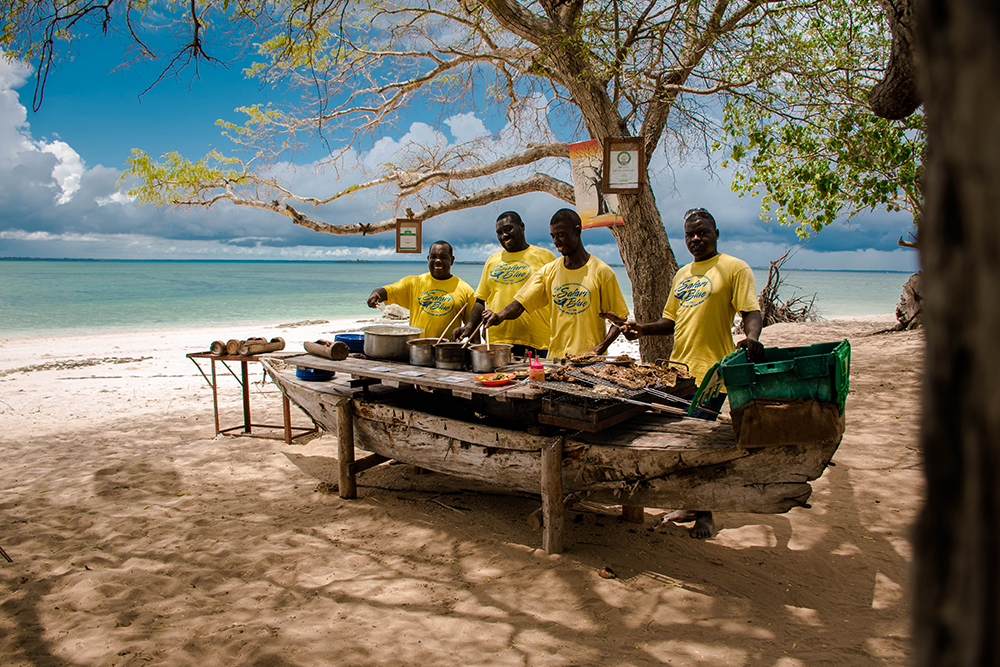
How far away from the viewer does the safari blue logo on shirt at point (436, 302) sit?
18.0 ft

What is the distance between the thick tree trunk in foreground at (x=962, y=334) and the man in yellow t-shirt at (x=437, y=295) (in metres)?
4.81

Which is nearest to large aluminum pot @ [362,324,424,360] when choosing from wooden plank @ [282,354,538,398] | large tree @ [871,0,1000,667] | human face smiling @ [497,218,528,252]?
wooden plank @ [282,354,538,398]

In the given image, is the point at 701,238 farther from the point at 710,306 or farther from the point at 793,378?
the point at 793,378

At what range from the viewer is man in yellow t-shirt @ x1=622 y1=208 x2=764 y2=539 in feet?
12.8

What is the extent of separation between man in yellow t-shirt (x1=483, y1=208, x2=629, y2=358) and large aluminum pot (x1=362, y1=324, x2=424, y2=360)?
0.71m

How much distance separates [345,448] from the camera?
187 inches

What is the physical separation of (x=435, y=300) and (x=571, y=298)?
145cm

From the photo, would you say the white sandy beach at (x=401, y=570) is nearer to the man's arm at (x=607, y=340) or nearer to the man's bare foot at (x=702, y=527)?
the man's bare foot at (x=702, y=527)

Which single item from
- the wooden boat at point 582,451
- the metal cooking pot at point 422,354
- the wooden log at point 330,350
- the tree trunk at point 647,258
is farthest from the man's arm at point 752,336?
the wooden log at point 330,350

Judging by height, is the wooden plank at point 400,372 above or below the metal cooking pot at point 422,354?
below

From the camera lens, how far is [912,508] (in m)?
4.35

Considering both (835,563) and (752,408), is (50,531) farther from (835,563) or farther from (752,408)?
(835,563)

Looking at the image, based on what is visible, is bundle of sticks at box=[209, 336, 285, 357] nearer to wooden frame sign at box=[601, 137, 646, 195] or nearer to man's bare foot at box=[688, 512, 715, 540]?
wooden frame sign at box=[601, 137, 646, 195]

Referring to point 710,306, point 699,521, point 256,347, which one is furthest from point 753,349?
point 256,347
